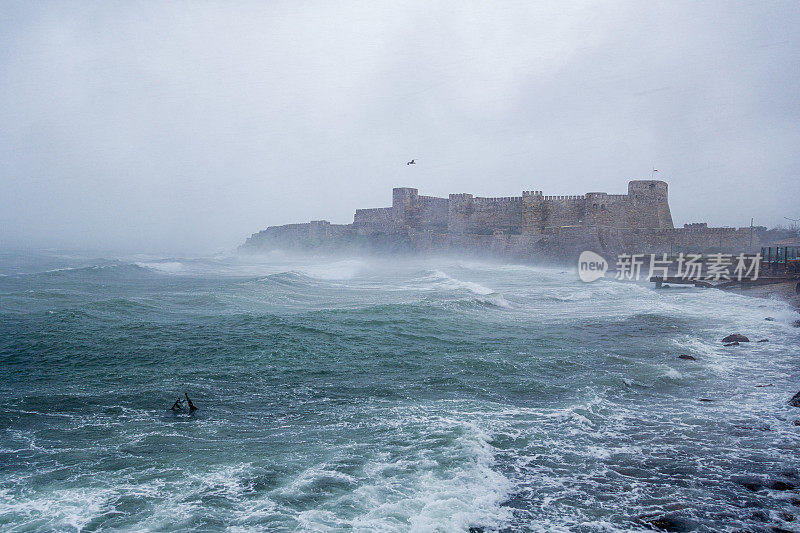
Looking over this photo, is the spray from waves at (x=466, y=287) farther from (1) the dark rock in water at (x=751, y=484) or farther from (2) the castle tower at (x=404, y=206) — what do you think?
(2) the castle tower at (x=404, y=206)

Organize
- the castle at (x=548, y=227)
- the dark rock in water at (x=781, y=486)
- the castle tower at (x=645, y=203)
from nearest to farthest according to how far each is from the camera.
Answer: the dark rock in water at (x=781, y=486)
the castle at (x=548, y=227)
the castle tower at (x=645, y=203)

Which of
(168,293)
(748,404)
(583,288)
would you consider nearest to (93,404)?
(748,404)

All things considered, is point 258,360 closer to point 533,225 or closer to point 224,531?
point 224,531

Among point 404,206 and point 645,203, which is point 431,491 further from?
point 404,206

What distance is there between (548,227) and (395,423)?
30.9 metres

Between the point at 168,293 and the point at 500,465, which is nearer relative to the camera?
the point at 500,465

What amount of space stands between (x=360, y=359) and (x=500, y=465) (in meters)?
5.28

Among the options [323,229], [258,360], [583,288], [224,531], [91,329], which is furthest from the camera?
[323,229]

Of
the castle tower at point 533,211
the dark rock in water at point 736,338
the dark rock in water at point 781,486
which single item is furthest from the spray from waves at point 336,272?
the dark rock in water at point 781,486

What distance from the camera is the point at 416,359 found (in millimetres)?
10906

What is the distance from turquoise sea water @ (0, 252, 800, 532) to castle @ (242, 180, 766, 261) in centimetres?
1942

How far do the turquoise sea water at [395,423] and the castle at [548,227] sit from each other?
19.4m

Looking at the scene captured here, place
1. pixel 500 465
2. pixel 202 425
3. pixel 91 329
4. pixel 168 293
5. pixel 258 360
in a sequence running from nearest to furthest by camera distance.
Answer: pixel 500 465
pixel 202 425
pixel 258 360
pixel 91 329
pixel 168 293

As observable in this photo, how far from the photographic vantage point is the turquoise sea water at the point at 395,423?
5082 mm
